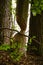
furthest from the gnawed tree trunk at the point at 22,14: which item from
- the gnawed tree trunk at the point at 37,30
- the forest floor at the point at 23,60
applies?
the gnawed tree trunk at the point at 37,30

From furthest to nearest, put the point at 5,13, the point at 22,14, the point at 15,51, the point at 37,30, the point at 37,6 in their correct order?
the point at 37,30, the point at 22,14, the point at 5,13, the point at 15,51, the point at 37,6

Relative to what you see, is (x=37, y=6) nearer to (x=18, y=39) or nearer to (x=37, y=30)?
(x=18, y=39)

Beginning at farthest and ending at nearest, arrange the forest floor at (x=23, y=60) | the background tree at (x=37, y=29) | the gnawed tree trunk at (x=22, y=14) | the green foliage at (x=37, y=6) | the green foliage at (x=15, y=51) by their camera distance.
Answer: the background tree at (x=37, y=29) < the gnawed tree trunk at (x=22, y=14) < the forest floor at (x=23, y=60) < the green foliage at (x=15, y=51) < the green foliage at (x=37, y=6)

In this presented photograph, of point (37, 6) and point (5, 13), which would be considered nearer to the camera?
point (37, 6)

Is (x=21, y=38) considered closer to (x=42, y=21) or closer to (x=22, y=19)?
(x=22, y=19)

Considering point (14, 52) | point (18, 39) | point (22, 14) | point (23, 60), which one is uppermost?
point (22, 14)

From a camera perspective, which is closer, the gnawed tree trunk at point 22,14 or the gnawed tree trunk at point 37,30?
the gnawed tree trunk at point 22,14

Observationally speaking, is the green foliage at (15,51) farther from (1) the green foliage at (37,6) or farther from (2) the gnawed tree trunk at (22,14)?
(1) the green foliage at (37,6)

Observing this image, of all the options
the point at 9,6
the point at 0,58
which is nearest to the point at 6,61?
the point at 0,58

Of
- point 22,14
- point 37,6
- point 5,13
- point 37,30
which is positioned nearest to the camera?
point 37,6

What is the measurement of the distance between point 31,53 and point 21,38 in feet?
1.49

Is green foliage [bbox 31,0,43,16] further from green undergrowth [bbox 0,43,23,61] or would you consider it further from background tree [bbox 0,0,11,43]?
background tree [bbox 0,0,11,43]

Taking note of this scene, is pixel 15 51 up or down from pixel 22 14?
down

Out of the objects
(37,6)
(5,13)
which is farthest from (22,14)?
(37,6)
